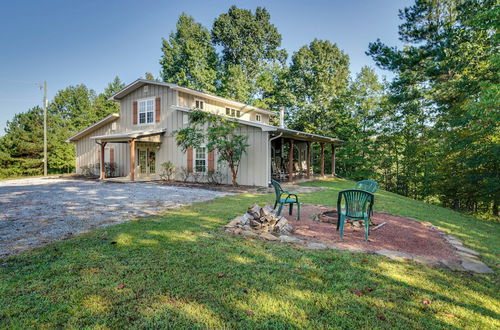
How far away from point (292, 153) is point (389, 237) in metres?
9.19

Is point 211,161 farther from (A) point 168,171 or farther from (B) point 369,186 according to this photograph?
(B) point 369,186

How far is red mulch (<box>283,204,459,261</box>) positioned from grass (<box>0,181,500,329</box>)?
0.56 metres

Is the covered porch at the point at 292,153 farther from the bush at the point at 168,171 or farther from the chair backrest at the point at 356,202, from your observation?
the chair backrest at the point at 356,202

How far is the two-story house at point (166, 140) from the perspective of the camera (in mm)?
12234

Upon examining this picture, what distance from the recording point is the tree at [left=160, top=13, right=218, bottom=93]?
27.7 m

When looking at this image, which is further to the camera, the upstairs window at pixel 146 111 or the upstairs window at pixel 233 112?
the upstairs window at pixel 233 112

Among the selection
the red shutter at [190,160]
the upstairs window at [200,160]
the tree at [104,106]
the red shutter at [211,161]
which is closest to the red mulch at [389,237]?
the red shutter at [211,161]

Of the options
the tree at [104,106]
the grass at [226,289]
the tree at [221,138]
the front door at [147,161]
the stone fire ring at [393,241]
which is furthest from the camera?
the tree at [104,106]

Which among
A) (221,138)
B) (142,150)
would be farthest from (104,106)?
(221,138)

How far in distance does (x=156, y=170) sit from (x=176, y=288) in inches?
547

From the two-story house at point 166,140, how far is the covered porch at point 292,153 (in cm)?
5

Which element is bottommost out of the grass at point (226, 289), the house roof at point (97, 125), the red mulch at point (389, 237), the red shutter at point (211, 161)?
the red mulch at point (389, 237)

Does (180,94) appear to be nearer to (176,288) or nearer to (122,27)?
(122,27)

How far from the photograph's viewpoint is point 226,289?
247 cm
